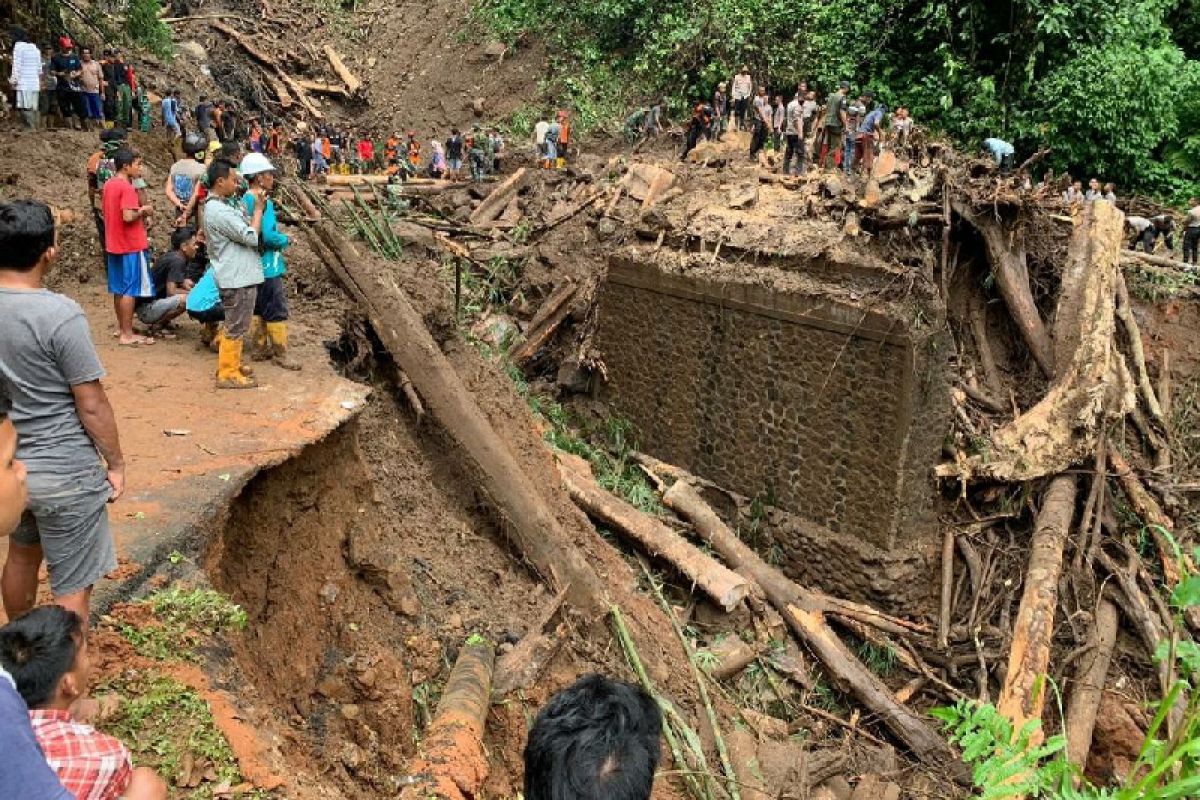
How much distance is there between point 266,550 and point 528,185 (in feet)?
37.4

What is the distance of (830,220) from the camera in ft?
35.7

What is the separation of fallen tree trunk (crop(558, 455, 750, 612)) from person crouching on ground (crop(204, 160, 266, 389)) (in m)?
3.82

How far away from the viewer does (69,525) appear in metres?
3.49

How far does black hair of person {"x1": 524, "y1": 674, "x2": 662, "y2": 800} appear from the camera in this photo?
6.59 feet

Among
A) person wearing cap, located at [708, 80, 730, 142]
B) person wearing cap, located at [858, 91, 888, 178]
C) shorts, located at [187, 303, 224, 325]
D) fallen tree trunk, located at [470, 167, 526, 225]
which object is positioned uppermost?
person wearing cap, located at [708, 80, 730, 142]

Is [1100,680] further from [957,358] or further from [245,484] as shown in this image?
[245,484]

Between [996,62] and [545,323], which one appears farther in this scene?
[996,62]

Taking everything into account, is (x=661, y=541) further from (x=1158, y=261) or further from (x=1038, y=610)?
(x=1158, y=261)

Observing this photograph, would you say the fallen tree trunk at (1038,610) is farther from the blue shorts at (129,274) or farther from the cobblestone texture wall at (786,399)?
the blue shorts at (129,274)

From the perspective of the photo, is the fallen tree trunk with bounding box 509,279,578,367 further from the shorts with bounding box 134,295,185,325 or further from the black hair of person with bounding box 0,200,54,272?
the black hair of person with bounding box 0,200,54,272

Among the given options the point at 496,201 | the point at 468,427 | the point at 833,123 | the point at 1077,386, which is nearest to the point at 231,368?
the point at 468,427

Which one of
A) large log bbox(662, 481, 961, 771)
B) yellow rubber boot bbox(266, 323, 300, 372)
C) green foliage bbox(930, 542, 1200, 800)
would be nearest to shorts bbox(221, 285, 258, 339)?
yellow rubber boot bbox(266, 323, 300, 372)

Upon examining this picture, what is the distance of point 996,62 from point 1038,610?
14.9 meters

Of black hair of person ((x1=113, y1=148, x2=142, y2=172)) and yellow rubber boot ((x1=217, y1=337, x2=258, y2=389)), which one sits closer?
yellow rubber boot ((x1=217, y1=337, x2=258, y2=389))
